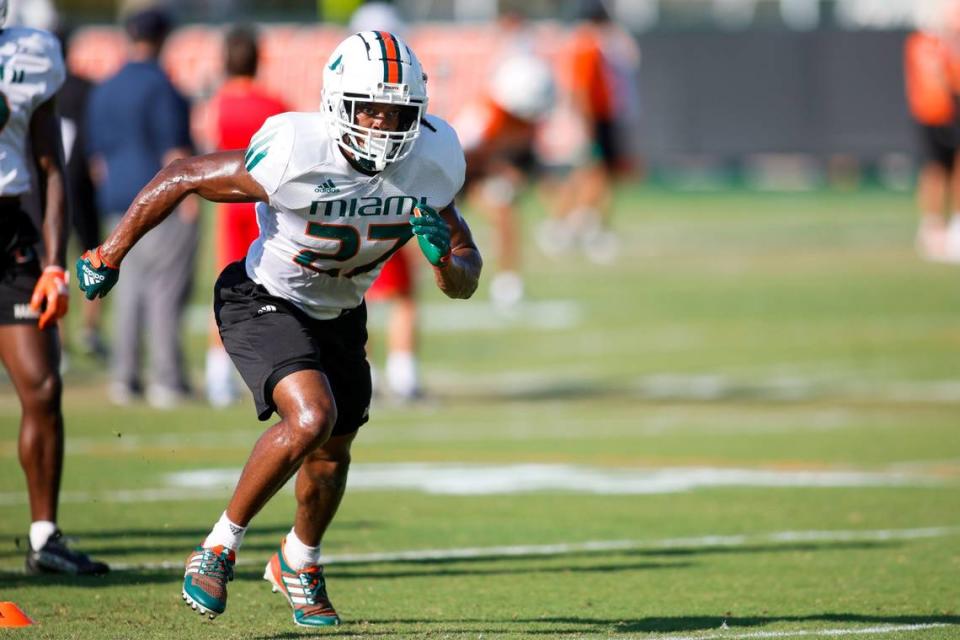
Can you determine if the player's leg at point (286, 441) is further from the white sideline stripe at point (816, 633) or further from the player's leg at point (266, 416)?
the white sideline stripe at point (816, 633)

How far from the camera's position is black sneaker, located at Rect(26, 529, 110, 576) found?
24.0 feet

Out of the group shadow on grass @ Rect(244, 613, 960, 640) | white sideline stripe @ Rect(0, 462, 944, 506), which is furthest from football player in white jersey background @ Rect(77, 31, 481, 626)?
white sideline stripe @ Rect(0, 462, 944, 506)

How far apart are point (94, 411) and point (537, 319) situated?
18.9 feet

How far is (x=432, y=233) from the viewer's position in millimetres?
6109

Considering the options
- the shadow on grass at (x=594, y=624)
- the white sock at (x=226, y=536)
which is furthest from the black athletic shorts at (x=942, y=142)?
the white sock at (x=226, y=536)

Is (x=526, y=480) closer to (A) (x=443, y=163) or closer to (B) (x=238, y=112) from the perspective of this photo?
(B) (x=238, y=112)

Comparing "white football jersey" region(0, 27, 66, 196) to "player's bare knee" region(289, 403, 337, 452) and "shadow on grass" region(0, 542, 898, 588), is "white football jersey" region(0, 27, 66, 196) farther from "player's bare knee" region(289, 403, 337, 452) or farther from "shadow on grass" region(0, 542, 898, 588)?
"player's bare knee" region(289, 403, 337, 452)

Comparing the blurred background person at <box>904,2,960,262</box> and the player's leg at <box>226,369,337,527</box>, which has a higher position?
the player's leg at <box>226,369,337,527</box>

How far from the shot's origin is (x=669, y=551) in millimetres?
8086

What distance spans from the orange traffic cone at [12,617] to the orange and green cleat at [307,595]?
89 centimetres

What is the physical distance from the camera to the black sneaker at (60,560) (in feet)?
24.0

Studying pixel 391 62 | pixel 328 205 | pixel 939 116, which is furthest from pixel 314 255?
pixel 939 116

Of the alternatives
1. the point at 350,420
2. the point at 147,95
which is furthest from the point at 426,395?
the point at 350,420

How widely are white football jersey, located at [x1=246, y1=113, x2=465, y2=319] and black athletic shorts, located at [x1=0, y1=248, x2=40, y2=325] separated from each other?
3.90ft
